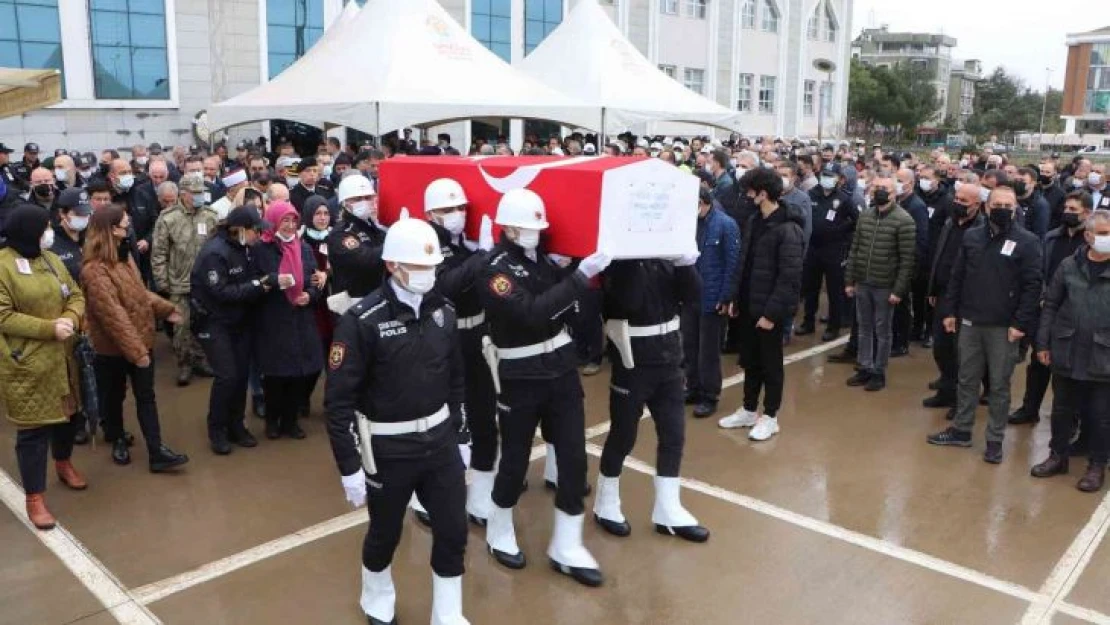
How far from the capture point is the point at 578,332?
15.9 feet

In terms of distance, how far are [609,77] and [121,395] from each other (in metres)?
9.37

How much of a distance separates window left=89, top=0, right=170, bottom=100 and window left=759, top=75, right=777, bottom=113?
87.7ft

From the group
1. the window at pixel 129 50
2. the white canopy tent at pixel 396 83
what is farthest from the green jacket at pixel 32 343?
the window at pixel 129 50

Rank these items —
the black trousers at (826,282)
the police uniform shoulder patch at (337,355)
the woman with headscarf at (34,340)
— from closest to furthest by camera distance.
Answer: the police uniform shoulder patch at (337,355)
the woman with headscarf at (34,340)
the black trousers at (826,282)

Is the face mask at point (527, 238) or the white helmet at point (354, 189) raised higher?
the white helmet at point (354, 189)

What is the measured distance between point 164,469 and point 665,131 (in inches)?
1104

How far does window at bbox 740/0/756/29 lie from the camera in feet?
124

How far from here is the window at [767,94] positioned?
130 feet

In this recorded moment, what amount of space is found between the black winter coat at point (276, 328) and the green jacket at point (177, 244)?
5.07ft

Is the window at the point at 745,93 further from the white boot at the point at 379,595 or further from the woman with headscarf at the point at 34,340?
the white boot at the point at 379,595

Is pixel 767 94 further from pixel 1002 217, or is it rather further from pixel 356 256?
pixel 356 256

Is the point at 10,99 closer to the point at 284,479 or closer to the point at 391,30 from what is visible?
the point at 284,479

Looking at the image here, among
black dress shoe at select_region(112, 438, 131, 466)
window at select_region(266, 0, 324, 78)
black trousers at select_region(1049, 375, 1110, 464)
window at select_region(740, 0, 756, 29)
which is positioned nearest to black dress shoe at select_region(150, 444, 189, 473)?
black dress shoe at select_region(112, 438, 131, 466)

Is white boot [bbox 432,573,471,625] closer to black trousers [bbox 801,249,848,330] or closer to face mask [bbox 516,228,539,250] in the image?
face mask [bbox 516,228,539,250]
